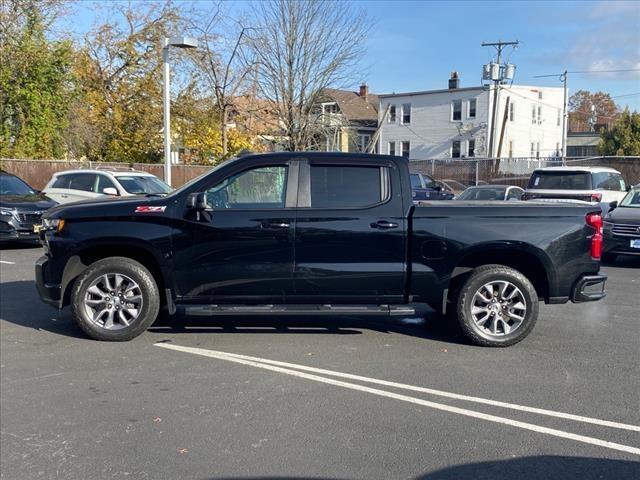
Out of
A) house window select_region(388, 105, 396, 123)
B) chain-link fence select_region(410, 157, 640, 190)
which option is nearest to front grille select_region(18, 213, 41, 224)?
chain-link fence select_region(410, 157, 640, 190)

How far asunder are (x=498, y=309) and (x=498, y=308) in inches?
0.4

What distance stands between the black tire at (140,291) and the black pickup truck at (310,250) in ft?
0.04

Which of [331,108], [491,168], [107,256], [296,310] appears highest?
[331,108]

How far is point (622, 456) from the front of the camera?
3.81 meters

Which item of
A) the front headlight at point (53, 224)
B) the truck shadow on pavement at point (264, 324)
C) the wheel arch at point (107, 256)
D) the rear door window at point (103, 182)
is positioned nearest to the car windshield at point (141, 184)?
the rear door window at point (103, 182)

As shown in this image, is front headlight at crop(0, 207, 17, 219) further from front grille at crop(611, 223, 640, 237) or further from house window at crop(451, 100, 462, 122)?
house window at crop(451, 100, 462, 122)

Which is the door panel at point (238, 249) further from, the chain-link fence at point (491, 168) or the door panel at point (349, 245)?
the chain-link fence at point (491, 168)

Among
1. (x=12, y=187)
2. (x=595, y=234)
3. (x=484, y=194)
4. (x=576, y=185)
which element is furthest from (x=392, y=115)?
(x=595, y=234)

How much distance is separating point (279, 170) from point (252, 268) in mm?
1038

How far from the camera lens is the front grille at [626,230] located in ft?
36.9

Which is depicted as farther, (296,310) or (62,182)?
(62,182)

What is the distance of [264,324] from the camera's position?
6.97m

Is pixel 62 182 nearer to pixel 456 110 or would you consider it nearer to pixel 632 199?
pixel 632 199

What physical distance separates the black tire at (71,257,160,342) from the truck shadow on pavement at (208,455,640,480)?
9.72 ft
